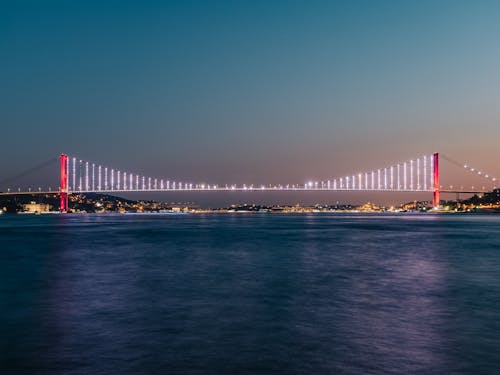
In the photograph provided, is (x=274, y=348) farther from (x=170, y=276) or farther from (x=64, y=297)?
(x=170, y=276)

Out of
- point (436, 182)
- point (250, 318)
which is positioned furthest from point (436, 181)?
point (250, 318)

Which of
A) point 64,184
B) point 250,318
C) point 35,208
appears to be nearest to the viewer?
point 250,318

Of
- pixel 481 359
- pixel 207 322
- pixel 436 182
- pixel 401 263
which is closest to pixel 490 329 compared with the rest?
Answer: pixel 481 359

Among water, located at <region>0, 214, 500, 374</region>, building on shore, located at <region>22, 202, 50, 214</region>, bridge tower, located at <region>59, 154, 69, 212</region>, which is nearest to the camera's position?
water, located at <region>0, 214, 500, 374</region>

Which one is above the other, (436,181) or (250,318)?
(436,181)

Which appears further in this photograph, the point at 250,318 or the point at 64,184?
the point at 64,184

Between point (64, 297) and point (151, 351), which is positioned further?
point (64, 297)

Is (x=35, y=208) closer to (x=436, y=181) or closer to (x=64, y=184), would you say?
(x=64, y=184)

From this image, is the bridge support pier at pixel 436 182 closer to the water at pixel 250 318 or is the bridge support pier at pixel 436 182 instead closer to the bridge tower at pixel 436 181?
the bridge tower at pixel 436 181

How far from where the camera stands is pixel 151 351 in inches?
252

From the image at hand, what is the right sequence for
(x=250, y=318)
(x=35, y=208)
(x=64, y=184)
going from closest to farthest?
1. (x=250, y=318)
2. (x=64, y=184)
3. (x=35, y=208)

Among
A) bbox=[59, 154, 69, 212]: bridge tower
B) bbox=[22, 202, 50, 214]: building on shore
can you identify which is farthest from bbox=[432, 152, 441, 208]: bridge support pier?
bbox=[22, 202, 50, 214]: building on shore

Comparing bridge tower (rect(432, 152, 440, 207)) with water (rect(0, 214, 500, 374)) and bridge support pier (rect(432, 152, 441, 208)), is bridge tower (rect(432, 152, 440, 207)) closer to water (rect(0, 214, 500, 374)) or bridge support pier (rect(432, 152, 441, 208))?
bridge support pier (rect(432, 152, 441, 208))

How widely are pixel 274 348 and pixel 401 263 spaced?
12532mm
